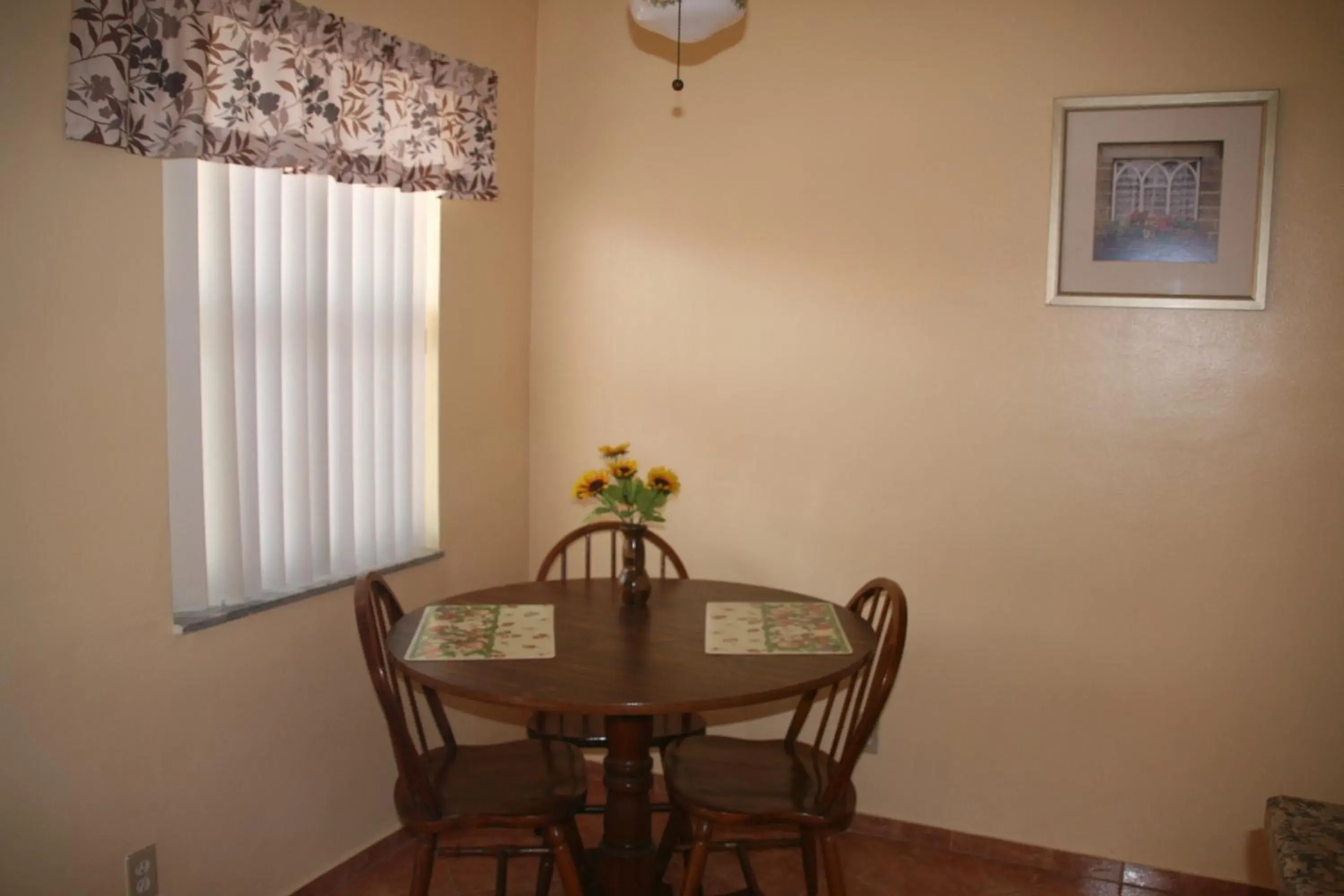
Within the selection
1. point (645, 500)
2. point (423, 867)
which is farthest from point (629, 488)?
point (423, 867)

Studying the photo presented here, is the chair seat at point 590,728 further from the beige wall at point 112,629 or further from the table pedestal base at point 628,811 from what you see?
the beige wall at point 112,629

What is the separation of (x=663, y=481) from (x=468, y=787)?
83cm

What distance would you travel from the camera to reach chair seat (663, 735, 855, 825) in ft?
7.20

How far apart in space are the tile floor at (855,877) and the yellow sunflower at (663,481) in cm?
102

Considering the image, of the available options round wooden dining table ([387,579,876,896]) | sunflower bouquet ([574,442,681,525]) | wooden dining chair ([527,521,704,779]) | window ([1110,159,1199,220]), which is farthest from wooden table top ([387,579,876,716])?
window ([1110,159,1199,220])

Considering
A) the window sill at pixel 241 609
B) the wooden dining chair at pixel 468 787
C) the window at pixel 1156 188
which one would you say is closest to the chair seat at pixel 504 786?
the wooden dining chair at pixel 468 787

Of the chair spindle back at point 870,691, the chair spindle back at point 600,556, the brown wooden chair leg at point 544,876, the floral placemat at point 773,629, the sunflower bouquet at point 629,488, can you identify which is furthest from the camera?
the chair spindle back at point 600,556

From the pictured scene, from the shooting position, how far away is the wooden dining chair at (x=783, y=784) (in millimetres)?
2182

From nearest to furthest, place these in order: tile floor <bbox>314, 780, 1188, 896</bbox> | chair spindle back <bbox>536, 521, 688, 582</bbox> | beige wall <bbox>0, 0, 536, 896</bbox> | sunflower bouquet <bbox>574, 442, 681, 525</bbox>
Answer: beige wall <bbox>0, 0, 536, 896</bbox> < sunflower bouquet <bbox>574, 442, 681, 525</bbox> < tile floor <bbox>314, 780, 1188, 896</bbox> < chair spindle back <bbox>536, 521, 688, 582</bbox>

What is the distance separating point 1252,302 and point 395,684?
7.25 feet

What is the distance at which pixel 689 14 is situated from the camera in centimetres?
217

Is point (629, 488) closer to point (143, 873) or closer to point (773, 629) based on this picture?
point (773, 629)

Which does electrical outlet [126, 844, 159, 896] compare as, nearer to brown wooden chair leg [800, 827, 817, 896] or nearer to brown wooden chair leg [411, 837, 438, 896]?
brown wooden chair leg [411, 837, 438, 896]

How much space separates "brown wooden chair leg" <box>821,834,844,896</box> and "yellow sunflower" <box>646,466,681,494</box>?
0.86 meters
